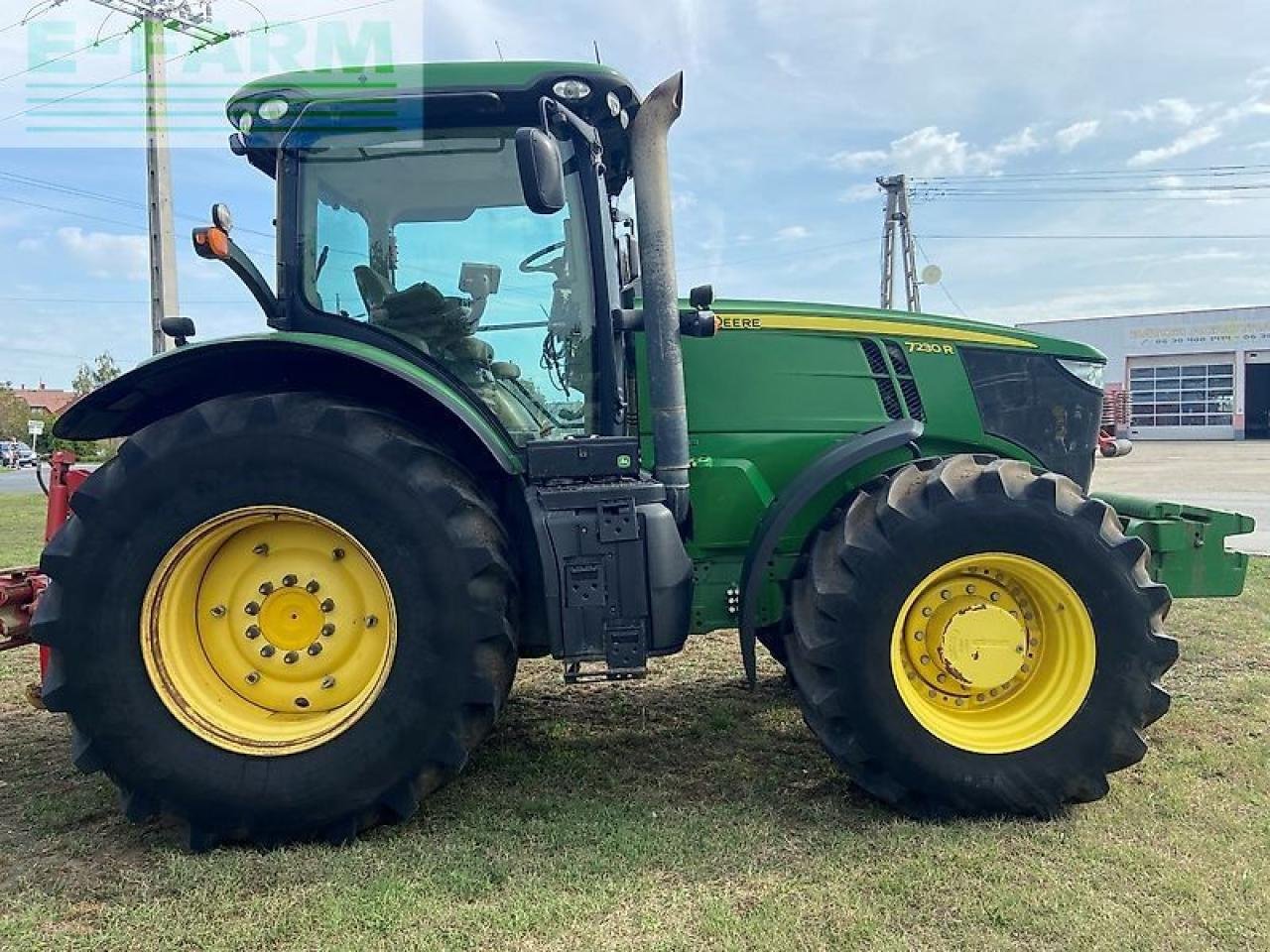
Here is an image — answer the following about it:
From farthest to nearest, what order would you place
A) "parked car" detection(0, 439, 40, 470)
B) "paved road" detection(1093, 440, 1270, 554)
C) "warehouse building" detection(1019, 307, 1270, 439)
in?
1. "parked car" detection(0, 439, 40, 470)
2. "warehouse building" detection(1019, 307, 1270, 439)
3. "paved road" detection(1093, 440, 1270, 554)

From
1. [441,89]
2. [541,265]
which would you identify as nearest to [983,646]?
[541,265]

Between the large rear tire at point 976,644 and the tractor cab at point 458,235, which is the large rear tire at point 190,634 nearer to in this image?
the tractor cab at point 458,235

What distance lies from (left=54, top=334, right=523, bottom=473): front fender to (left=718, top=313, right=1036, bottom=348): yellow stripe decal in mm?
1113

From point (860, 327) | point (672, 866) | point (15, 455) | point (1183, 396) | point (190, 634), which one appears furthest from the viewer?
point (15, 455)

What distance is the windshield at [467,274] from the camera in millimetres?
3385

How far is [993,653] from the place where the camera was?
3.19m

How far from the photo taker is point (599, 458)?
3.36 m

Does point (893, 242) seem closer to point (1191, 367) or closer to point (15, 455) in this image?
point (1191, 367)

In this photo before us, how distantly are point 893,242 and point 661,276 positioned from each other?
2467 centimetres

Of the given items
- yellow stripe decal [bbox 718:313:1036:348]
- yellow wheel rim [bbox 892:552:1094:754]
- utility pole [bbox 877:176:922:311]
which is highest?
utility pole [bbox 877:176:922:311]

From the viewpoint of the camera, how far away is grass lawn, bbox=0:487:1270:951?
2.43 metres

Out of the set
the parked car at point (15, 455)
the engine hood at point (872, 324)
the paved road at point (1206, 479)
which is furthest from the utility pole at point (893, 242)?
the parked car at point (15, 455)

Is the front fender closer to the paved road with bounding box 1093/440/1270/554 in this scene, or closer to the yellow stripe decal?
the yellow stripe decal

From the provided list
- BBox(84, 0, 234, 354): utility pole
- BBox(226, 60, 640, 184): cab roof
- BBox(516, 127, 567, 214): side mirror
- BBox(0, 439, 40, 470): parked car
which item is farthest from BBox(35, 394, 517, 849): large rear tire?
BBox(0, 439, 40, 470): parked car
